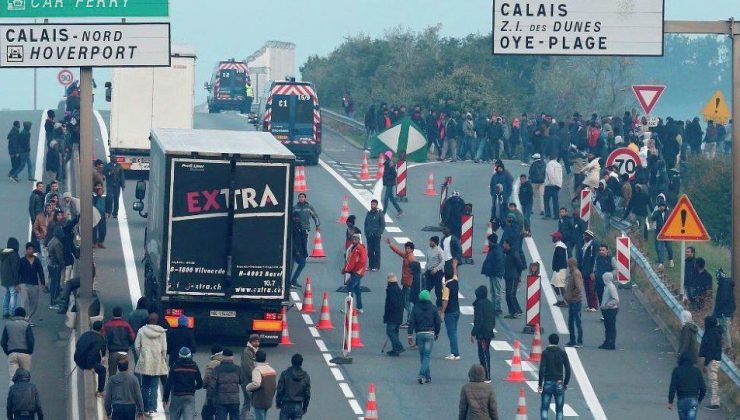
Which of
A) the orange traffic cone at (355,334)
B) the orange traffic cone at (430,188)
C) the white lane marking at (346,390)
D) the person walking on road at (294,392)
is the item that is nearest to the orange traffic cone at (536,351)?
the orange traffic cone at (355,334)

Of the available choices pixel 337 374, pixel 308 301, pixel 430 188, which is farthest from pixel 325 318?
pixel 430 188

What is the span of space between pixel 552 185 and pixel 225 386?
19158 millimetres

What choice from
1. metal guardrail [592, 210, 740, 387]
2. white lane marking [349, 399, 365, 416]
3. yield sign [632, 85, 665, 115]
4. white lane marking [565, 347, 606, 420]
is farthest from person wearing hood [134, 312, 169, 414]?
yield sign [632, 85, 665, 115]

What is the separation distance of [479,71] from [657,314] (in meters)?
42.4

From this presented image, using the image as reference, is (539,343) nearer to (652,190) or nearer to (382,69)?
(652,190)

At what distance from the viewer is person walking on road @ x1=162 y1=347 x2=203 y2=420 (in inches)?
799

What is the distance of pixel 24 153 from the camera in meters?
43.8

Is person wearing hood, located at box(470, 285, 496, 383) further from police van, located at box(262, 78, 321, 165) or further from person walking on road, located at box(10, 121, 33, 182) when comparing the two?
police van, located at box(262, 78, 321, 165)

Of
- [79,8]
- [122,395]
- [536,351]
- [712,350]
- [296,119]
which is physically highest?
[79,8]

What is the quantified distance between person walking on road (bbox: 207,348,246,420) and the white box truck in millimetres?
22254

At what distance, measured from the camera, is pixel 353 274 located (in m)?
28.5

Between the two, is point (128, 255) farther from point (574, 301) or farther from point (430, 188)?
point (430, 188)

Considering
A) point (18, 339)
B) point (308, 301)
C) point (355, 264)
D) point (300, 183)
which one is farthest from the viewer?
point (300, 183)

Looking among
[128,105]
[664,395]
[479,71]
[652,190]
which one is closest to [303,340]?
[664,395]
